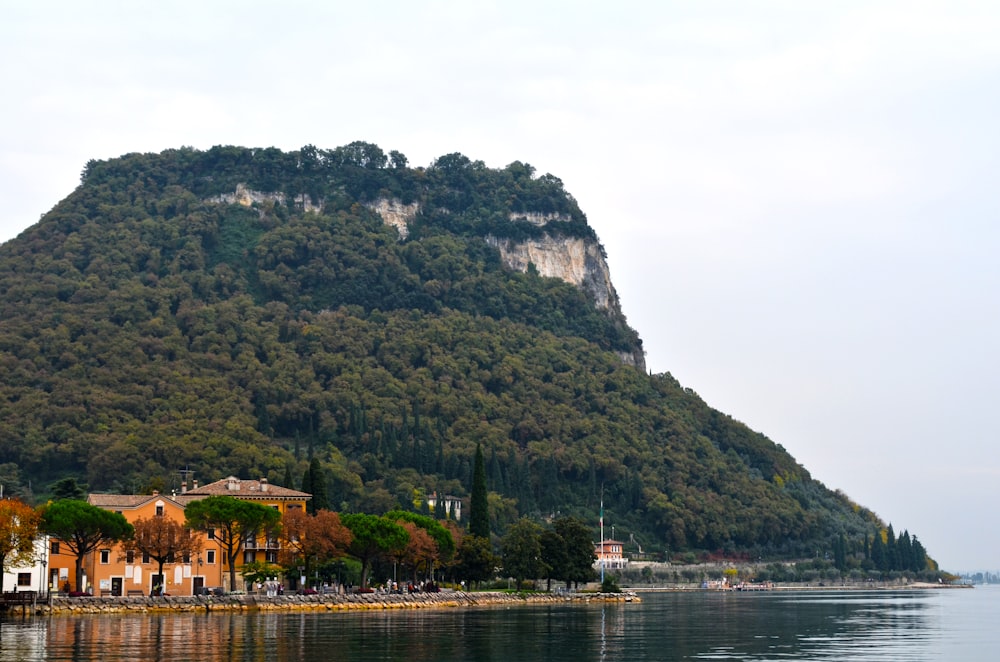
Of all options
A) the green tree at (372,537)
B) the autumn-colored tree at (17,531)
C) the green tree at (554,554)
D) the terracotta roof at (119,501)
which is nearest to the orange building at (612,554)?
the green tree at (554,554)

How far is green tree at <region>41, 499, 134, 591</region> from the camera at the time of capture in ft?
298

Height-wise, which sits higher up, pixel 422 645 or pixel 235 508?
pixel 235 508

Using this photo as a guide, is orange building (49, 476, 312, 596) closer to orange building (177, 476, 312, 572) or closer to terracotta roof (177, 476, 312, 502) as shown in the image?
orange building (177, 476, 312, 572)

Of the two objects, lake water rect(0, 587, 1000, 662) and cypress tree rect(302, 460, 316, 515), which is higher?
cypress tree rect(302, 460, 316, 515)

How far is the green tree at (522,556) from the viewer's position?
127 meters

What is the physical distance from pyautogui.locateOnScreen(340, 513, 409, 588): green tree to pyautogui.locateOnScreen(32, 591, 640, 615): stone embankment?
165 inches

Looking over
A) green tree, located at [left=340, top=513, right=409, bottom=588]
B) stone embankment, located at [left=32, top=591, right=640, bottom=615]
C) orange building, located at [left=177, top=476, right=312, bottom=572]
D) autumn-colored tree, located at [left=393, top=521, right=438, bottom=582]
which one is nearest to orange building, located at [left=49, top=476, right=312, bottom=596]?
orange building, located at [left=177, top=476, right=312, bottom=572]

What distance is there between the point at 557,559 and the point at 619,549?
6630cm

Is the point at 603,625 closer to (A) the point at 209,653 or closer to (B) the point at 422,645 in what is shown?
(B) the point at 422,645

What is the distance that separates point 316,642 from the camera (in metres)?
63.6

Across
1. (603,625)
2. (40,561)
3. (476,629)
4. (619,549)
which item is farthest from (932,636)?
(619,549)

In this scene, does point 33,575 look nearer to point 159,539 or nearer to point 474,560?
point 159,539

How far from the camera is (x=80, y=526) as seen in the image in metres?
92.5

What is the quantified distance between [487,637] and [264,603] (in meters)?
31.6
